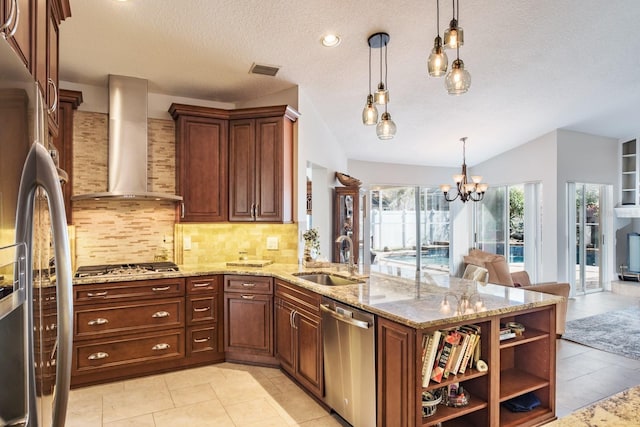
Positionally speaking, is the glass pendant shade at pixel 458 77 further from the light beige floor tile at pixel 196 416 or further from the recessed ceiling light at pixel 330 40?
the light beige floor tile at pixel 196 416

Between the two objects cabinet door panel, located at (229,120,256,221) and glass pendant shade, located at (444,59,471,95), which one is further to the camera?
cabinet door panel, located at (229,120,256,221)

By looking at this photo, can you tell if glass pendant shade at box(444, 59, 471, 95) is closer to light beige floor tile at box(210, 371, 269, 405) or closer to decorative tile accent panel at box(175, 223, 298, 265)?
decorative tile accent panel at box(175, 223, 298, 265)

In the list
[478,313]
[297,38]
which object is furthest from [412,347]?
[297,38]

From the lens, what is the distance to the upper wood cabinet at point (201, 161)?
396 cm

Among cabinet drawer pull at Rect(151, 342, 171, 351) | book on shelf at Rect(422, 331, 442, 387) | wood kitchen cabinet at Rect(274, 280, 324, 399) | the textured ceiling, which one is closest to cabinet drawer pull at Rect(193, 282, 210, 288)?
cabinet drawer pull at Rect(151, 342, 171, 351)

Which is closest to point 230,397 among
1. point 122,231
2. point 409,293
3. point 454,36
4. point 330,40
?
point 409,293

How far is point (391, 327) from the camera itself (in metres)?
2.10

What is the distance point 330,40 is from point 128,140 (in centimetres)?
225

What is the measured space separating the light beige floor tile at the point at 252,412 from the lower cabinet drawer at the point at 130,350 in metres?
0.95

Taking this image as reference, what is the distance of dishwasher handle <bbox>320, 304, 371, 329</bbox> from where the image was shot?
2.28 m

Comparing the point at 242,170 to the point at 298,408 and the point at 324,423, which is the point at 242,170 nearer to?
the point at 298,408

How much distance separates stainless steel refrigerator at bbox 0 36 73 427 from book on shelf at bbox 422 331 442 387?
68.1 inches

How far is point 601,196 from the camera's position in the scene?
7.48 m

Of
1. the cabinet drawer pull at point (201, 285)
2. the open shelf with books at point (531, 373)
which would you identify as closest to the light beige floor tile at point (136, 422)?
the cabinet drawer pull at point (201, 285)
